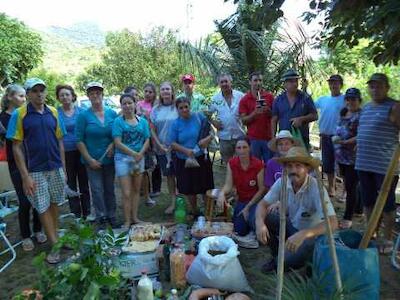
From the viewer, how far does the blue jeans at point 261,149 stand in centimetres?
538

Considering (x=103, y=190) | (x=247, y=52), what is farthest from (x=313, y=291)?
(x=247, y=52)

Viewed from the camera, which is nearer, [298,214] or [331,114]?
[298,214]

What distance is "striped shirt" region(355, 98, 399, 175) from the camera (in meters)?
3.87

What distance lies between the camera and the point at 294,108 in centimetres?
493

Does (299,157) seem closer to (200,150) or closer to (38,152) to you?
(38,152)

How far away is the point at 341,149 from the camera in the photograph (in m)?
4.90

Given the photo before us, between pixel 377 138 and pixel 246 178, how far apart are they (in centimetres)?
134

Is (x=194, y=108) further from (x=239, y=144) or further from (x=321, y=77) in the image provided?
(x=321, y=77)

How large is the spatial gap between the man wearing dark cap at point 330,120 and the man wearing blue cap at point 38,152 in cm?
352

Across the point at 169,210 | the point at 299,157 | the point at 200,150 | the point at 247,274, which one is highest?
the point at 299,157

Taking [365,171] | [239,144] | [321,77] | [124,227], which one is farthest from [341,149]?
[321,77]

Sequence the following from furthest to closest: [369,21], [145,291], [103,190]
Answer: [103,190] → [145,291] → [369,21]

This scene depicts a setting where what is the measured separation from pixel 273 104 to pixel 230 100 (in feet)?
2.12

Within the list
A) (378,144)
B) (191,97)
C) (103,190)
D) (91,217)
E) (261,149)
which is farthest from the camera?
(191,97)
